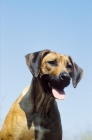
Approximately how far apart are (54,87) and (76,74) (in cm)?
70

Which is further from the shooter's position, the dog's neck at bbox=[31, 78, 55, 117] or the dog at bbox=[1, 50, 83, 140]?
Answer: the dog's neck at bbox=[31, 78, 55, 117]

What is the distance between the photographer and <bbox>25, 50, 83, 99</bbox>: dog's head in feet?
20.7

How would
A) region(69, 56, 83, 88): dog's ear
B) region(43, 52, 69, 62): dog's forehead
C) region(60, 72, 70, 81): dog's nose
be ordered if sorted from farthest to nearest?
region(69, 56, 83, 88): dog's ear
region(43, 52, 69, 62): dog's forehead
region(60, 72, 70, 81): dog's nose

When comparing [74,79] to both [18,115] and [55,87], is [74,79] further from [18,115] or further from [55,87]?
[18,115]

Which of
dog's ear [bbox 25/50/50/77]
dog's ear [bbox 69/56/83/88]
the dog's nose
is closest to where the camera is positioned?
the dog's nose

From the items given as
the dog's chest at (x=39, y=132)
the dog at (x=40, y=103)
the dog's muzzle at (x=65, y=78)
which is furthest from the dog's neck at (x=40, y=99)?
the dog's muzzle at (x=65, y=78)

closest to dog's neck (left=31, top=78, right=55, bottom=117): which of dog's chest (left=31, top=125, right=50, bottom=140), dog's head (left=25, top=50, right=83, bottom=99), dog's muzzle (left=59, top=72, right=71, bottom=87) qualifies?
dog's head (left=25, top=50, right=83, bottom=99)

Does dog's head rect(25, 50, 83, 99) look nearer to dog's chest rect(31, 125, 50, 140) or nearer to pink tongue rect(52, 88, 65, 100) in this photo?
pink tongue rect(52, 88, 65, 100)

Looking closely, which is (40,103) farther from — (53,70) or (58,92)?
(53,70)

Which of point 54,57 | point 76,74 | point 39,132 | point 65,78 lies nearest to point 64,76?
point 65,78

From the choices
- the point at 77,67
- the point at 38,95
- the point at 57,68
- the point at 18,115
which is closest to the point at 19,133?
the point at 18,115

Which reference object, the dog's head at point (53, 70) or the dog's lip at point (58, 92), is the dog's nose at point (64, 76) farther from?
the dog's lip at point (58, 92)

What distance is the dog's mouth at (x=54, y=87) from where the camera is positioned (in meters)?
6.28

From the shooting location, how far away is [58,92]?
20.8ft
